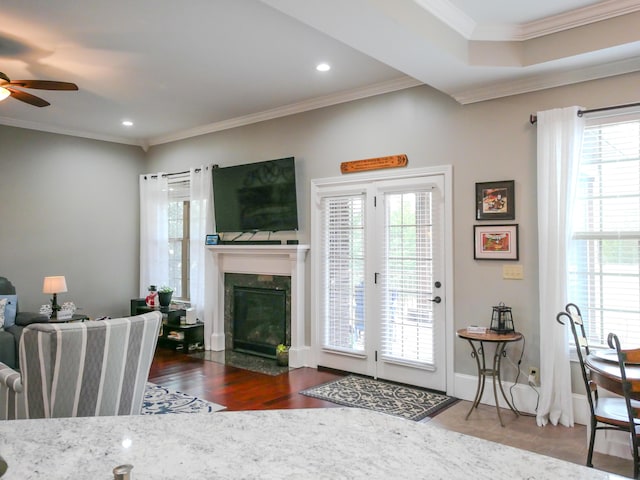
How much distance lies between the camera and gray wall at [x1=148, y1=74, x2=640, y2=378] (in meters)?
3.89

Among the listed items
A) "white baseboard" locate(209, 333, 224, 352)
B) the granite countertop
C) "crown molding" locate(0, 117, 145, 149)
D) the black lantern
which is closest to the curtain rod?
the black lantern

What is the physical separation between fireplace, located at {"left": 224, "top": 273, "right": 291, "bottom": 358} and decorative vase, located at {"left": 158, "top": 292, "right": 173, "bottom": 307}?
0.88 meters

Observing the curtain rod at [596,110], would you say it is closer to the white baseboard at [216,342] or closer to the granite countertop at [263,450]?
the granite countertop at [263,450]

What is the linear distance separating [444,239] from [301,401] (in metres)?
1.91

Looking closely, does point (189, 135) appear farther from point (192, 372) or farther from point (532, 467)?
point (532, 467)

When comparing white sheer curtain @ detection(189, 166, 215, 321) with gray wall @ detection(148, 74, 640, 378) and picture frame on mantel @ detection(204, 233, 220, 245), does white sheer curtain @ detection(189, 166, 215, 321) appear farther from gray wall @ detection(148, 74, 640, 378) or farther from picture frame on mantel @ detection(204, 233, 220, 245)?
gray wall @ detection(148, 74, 640, 378)

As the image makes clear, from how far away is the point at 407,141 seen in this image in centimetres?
459

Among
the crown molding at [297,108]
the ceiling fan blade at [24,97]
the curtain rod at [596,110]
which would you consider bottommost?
the curtain rod at [596,110]

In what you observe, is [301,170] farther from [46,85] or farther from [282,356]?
[46,85]

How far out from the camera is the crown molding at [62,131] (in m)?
6.04

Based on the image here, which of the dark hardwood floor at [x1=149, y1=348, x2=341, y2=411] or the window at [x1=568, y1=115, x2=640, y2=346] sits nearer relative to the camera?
the window at [x1=568, y1=115, x2=640, y2=346]

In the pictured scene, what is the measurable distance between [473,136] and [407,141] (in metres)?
0.64

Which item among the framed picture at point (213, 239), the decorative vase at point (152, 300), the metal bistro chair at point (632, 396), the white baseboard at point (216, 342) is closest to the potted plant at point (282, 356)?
the white baseboard at point (216, 342)

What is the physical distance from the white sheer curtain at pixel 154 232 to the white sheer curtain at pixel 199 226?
2.23ft
